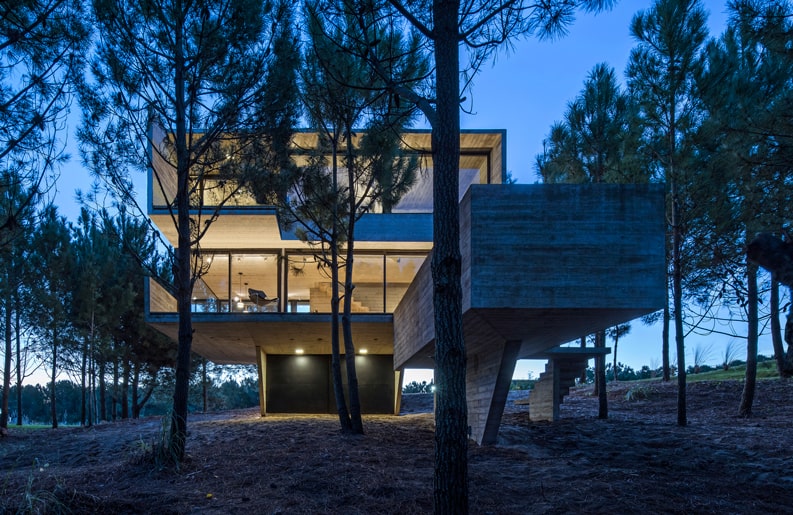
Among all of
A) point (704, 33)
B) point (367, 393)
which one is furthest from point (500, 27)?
point (367, 393)

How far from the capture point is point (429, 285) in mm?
7875

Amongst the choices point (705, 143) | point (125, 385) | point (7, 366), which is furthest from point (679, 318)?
Result: point (125, 385)

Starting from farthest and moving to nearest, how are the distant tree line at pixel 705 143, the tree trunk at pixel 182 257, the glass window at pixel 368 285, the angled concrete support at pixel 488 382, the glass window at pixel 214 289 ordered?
the glass window at pixel 368 285
the glass window at pixel 214 289
the angled concrete support at pixel 488 382
the tree trunk at pixel 182 257
the distant tree line at pixel 705 143

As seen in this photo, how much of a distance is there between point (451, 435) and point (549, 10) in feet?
12.5

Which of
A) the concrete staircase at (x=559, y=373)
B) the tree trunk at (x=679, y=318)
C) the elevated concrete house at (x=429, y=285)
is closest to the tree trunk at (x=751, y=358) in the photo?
the tree trunk at (x=679, y=318)

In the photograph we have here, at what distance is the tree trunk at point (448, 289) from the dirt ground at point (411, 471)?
4.73 ft

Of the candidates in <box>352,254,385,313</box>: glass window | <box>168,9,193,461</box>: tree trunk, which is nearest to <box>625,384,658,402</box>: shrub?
<box>352,254,385,313</box>: glass window

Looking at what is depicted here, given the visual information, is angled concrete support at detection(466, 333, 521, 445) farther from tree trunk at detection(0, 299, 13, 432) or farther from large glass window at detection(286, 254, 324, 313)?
tree trunk at detection(0, 299, 13, 432)

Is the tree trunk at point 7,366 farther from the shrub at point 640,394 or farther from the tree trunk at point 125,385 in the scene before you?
the shrub at point 640,394

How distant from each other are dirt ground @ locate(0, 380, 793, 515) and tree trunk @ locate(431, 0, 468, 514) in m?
1.44

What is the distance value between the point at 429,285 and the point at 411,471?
2.52 m

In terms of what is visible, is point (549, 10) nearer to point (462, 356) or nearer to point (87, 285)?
point (462, 356)

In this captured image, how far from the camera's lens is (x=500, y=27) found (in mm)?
5242

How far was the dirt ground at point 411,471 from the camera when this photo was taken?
5.05 m
